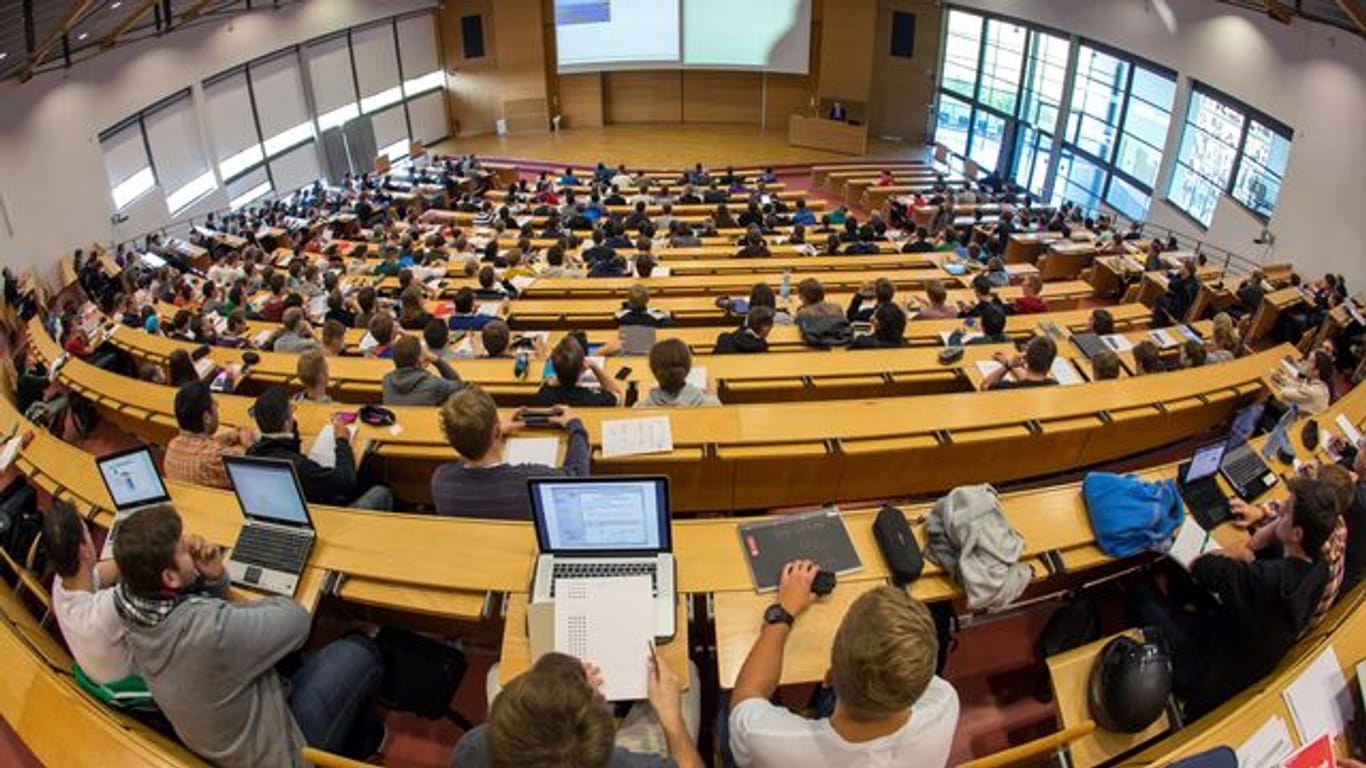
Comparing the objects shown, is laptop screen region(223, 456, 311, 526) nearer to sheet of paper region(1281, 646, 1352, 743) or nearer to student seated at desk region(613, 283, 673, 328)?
student seated at desk region(613, 283, 673, 328)

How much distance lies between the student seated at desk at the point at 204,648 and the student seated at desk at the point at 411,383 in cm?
208

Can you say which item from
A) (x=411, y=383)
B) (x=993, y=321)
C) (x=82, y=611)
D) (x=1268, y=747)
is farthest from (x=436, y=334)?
(x=1268, y=747)

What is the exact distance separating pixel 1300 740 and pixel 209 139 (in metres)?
18.7

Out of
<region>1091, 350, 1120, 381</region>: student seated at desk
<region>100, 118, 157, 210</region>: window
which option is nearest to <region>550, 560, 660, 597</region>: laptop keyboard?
<region>1091, 350, 1120, 381</region>: student seated at desk

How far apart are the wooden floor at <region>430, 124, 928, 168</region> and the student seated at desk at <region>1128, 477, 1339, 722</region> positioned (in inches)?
693

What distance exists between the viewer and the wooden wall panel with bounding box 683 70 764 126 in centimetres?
2211

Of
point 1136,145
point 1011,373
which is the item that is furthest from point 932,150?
point 1011,373

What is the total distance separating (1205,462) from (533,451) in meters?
3.45

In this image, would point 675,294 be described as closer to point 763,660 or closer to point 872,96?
point 763,660

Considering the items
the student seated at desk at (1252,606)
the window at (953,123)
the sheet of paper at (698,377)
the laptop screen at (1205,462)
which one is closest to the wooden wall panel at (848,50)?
the window at (953,123)

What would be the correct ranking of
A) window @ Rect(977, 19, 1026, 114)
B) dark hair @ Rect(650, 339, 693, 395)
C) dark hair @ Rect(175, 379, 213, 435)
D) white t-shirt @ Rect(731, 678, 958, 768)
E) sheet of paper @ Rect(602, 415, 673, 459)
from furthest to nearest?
1. window @ Rect(977, 19, 1026, 114)
2. dark hair @ Rect(650, 339, 693, 395)
3. sheet of paper @ Rect(602, 415, 673, 459)
4. dark hair @ Rect(175, 379, 213, 435)
5. white t-shirt @ Rect(731, 678, 958, 768)

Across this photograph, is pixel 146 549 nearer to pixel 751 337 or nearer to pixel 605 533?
pixel 605 533

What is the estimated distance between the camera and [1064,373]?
576 centimetres

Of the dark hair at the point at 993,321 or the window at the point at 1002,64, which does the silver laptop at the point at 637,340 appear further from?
the window at the point at 1002,64
